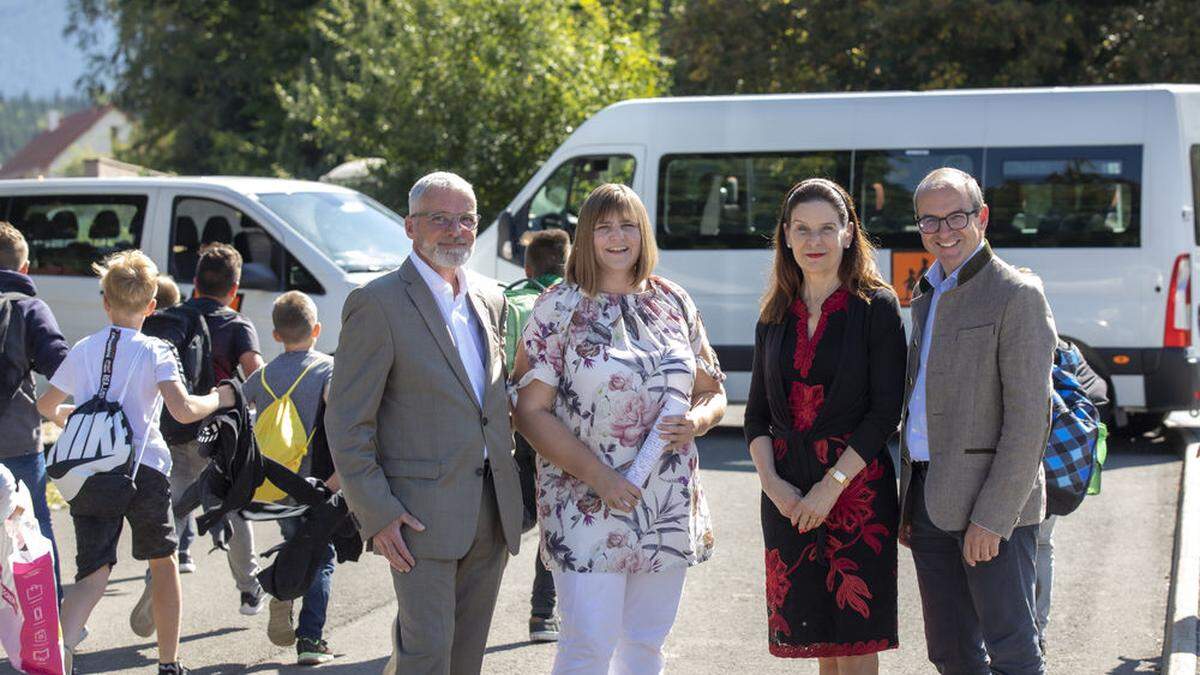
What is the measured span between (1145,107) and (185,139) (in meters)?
27.7

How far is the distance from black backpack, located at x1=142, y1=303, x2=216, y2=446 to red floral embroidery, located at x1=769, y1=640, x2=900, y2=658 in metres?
3.23

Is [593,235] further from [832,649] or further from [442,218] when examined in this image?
[832,649]

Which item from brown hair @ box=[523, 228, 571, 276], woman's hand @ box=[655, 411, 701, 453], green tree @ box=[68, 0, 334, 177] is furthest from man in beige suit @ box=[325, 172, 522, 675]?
green tree @ box=[68, 0, 334, 177]

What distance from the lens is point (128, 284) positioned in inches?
225

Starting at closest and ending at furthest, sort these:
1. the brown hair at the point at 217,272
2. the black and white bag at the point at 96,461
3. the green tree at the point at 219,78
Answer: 1. the black and white bag at the point at 96,461
2. the brown hair at the point at 217,272
3. the green tree at the point at 219,78

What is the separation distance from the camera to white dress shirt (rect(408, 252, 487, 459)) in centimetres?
448

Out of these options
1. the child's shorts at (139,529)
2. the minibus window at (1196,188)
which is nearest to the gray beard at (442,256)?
the child's shorts at (139,529)

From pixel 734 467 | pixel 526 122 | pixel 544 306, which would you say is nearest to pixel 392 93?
pixel 526 122

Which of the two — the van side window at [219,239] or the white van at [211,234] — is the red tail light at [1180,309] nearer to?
the white van at [211,234]

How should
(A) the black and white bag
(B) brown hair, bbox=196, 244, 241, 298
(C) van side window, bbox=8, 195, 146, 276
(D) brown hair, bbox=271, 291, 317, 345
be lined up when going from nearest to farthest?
(A) the black and white bag < (D) brown hair, bbox=271, 291, 317, 345 < (B) brown hair, bbox=196, 244, 241, 298 < (C) van side window, bbox=8, 195, 146, 276

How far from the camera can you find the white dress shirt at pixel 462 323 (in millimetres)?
4484

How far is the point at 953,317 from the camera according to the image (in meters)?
4.45

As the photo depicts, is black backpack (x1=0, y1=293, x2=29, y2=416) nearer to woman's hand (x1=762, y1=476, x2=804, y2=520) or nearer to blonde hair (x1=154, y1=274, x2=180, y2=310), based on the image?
blonde hair (x1=154, y1=274, x2=180, y2=310)

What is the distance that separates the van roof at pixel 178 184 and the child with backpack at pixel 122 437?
5.95 meters
